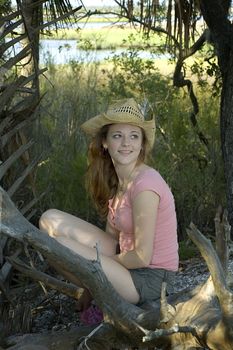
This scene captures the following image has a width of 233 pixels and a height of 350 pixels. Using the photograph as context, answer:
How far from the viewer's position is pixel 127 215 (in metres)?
3.63

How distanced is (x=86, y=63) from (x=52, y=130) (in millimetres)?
2492

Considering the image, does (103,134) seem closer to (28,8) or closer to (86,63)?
(28,8)

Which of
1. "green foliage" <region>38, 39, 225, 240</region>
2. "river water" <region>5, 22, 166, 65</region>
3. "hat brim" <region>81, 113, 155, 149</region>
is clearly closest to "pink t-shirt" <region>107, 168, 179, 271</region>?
"hat brim" <region>81, 113, 155, 149</region>

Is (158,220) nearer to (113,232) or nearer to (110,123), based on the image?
(113,232)

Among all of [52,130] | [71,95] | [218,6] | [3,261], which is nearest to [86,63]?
[71,95]

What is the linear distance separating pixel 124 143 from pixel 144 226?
442 mm

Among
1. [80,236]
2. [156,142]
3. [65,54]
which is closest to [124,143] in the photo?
[80,236]

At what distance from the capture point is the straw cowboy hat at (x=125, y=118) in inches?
146

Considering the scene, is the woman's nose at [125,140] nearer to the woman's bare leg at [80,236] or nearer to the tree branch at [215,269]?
the woman's bare leg at [80,236]

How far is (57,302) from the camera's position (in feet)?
14.0

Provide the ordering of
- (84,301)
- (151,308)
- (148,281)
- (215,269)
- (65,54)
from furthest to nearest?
1. (65,54)
2. (84,301)
3. (148,281)
4. (151,308)
5. (215,269)

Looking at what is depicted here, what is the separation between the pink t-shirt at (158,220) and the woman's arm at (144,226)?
42 millimetres

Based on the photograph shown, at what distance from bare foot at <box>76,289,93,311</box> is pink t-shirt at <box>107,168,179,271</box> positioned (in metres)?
0.26

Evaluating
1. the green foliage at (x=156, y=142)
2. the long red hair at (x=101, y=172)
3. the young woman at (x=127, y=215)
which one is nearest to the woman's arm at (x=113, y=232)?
the young woman at (x=127, y=215)
